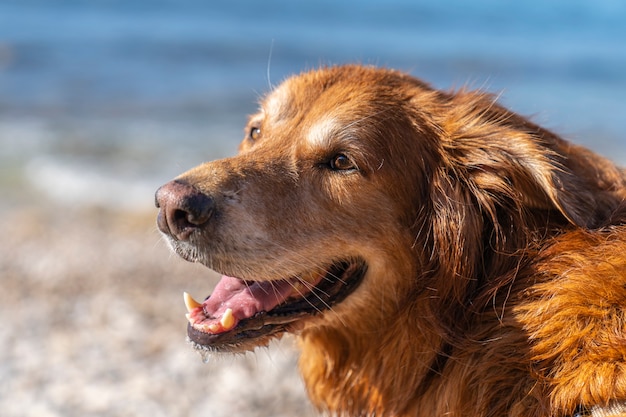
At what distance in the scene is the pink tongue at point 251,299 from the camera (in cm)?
351

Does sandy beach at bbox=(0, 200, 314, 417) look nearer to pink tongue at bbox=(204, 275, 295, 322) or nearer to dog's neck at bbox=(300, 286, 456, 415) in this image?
pink tongue at bbox=(204, 275, 295, 322)

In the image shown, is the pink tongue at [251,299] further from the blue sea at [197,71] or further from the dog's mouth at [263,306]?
the blue sea at [197,71]

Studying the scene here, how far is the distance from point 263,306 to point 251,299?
0.21 ft

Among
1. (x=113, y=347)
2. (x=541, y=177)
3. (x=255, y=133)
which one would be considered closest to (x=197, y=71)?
(x=113, y=347)

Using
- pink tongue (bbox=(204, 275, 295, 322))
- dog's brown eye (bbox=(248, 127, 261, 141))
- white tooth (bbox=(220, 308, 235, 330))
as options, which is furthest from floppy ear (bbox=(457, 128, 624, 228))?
white tooth (bbox=(220, 308, 235, 330))

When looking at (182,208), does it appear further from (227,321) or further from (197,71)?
(197,71)

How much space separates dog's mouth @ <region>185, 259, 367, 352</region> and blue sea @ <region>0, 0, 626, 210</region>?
4.22 feet

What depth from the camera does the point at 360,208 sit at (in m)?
3.49

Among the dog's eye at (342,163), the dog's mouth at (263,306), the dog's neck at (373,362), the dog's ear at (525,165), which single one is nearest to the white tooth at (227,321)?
the dog's mouth at (263,306)

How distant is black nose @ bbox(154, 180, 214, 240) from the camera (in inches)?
126

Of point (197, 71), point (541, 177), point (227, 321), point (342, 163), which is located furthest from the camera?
point (197, 71)

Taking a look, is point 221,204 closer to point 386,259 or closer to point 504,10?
point 386,259

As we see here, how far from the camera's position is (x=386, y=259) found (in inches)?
138

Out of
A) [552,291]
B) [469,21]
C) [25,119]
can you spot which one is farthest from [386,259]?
[469,21]
